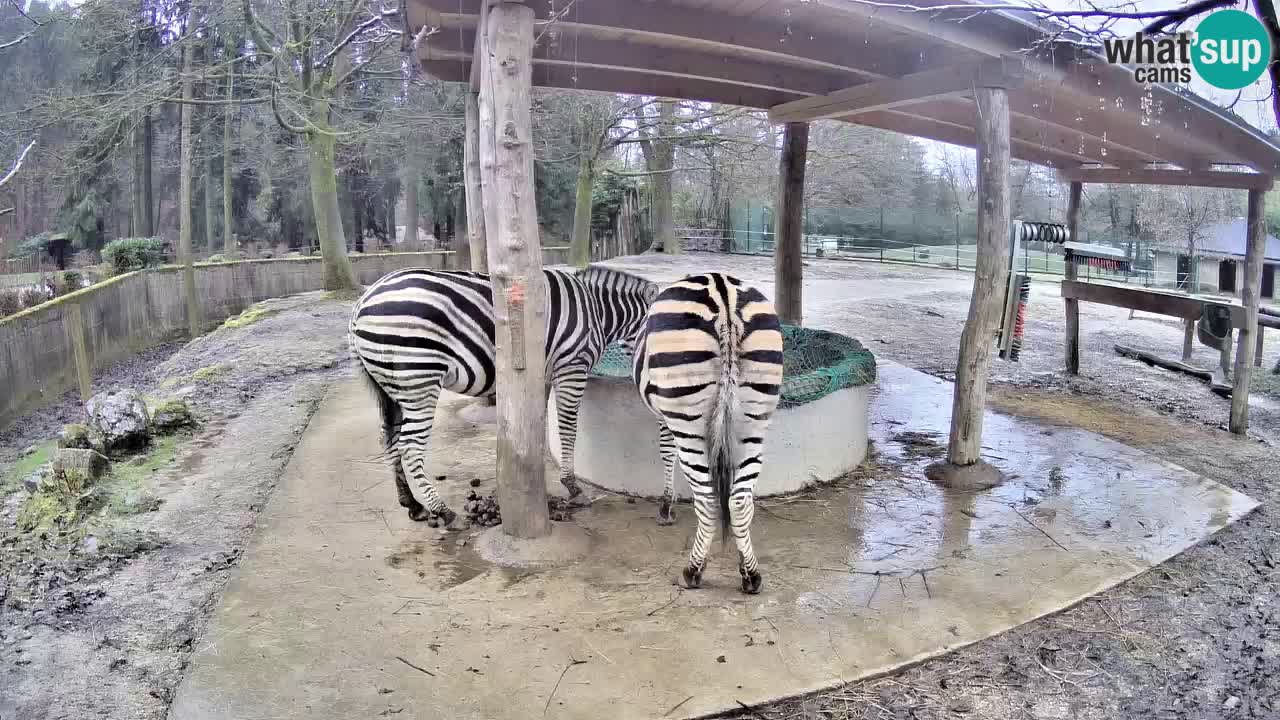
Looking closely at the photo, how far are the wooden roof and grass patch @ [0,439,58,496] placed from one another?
4.91m

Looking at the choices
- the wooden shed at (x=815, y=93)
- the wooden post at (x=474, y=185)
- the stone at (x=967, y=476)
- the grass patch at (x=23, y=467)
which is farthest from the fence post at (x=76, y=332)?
the stone at (x=967, y=476)

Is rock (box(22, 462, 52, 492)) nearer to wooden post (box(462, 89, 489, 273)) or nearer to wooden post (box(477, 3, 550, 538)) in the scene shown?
wooden post (box(462, 89, 489, 273))

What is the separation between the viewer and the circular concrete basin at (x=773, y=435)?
5.33 m

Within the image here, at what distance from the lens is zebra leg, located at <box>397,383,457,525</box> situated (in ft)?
15.4

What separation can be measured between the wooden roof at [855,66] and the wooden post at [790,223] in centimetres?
63

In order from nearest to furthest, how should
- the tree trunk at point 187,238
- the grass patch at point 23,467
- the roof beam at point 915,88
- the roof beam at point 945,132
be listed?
the roof beam at point 915,88
the grass patch at point 23,467
the roof beam at point 945,132
the tree trunk at point 187,238

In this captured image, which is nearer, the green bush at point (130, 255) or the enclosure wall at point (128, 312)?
the enclosure wall at point (128, 312)

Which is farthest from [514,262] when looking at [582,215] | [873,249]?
[873,249]

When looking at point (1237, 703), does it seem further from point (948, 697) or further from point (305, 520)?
point (305, 520)

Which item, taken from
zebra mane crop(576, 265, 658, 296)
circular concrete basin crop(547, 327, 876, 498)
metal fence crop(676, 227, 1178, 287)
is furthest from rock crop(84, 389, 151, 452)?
metal fence crop(676, 227, 1178, 287)

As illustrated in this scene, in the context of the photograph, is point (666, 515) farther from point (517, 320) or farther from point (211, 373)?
point (211, 373)

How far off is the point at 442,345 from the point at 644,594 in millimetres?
1819

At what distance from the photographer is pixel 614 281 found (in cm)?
546

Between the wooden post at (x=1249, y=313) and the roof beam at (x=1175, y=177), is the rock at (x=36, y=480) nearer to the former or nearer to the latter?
the wooden post at (x=1249, y=313)
